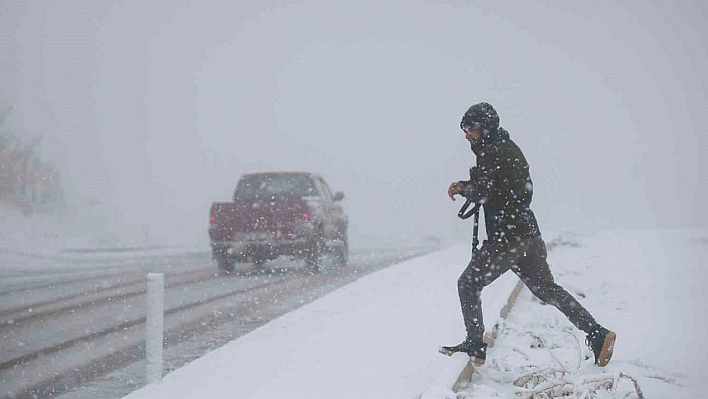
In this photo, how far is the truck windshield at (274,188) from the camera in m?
13.7

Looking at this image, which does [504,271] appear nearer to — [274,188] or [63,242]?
[274,188]

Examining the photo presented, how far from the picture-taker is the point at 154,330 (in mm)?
5297

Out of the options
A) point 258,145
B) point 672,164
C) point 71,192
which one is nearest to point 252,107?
point 258,145

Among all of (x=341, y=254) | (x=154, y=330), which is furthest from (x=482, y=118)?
(x=341, y=254)

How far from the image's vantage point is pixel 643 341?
5789 mm

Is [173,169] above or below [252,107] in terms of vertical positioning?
below

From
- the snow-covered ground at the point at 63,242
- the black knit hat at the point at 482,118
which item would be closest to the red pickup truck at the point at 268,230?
the snow-covered ground at the point at 63,242

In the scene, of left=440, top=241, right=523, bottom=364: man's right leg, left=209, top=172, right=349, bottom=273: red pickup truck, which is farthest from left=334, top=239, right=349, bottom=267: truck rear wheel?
left=440, top=241, right=523, bottom=364: man's right leg

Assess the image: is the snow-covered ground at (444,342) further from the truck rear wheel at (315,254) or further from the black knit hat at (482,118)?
the truck rear wheel at (315,254)

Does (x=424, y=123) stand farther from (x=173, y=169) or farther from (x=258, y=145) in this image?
(x=173, y=169)

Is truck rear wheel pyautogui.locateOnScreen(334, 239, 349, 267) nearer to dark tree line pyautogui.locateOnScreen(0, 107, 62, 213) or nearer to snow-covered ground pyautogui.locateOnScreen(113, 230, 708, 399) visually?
snow-covered ground pyautogui.locateOnScreen(113, 230, 708, 399)

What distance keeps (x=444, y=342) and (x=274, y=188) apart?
865cm

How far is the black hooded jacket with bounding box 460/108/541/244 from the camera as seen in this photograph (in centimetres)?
448

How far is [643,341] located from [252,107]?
126 m
